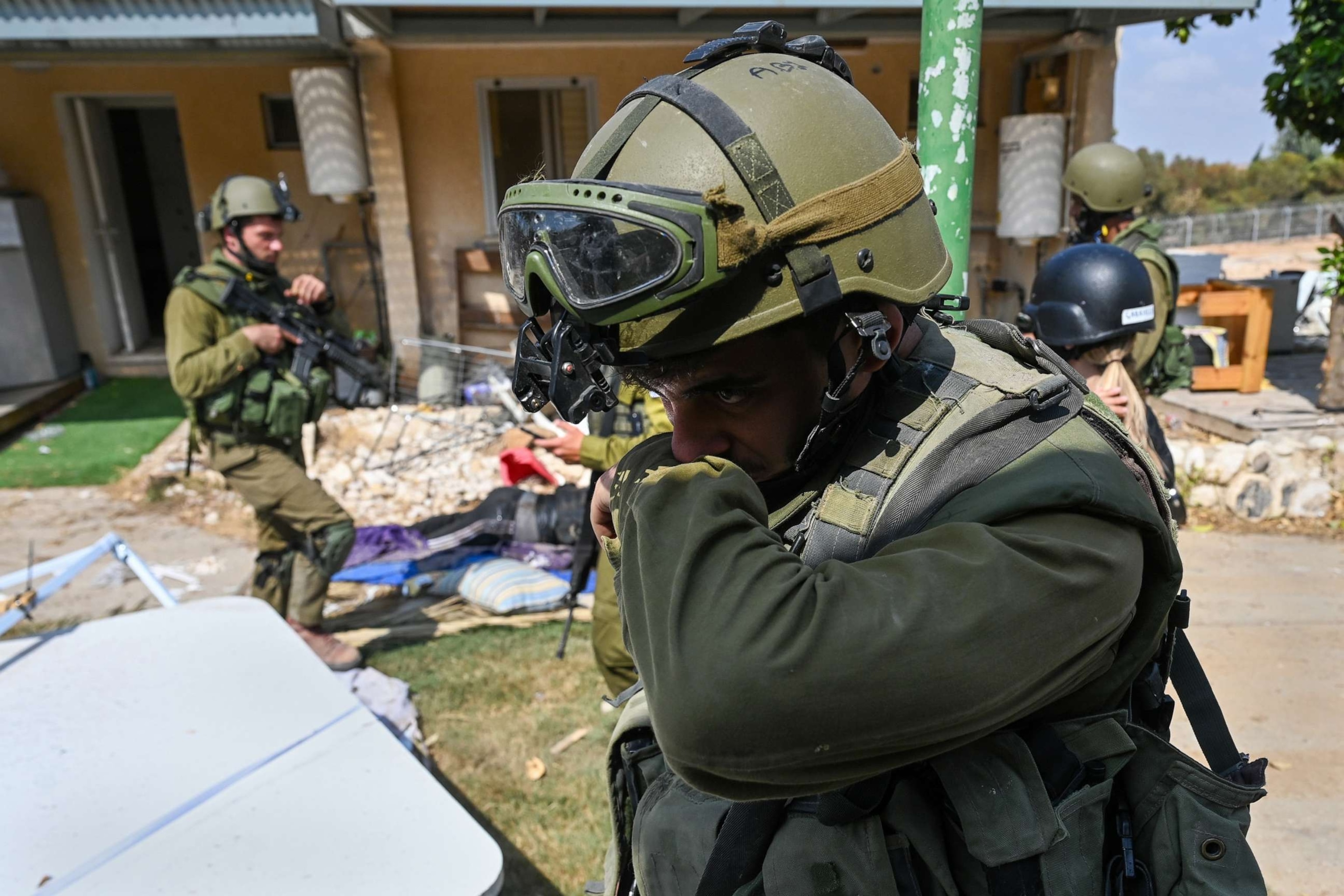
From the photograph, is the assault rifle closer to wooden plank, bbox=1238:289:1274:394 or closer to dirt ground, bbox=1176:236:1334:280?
wooden plank, bbox=1238:289:1274:394

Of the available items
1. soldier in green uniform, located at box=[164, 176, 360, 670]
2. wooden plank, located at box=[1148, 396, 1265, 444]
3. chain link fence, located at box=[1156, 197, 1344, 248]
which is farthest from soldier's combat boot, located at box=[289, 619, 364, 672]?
chain link fence, located at box=[1156, 197, 1344, 248]

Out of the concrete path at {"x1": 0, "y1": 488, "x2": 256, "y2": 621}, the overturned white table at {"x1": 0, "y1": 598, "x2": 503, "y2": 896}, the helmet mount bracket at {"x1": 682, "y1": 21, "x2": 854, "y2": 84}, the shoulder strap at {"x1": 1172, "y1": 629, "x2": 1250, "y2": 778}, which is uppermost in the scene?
the helmet mount bracket at {"x1": 682, "y1": 21, "x2": 854, "y2": 84}

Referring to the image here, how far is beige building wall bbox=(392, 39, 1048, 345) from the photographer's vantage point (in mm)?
8234

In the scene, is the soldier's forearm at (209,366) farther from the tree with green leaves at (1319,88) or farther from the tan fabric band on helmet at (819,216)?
the tree with green leaves at (1319,88)

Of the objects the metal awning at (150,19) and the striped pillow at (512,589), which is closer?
the striped pillow at (512,589)

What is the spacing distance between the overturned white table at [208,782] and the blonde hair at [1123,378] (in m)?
2.20

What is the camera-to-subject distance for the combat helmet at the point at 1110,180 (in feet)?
15.8

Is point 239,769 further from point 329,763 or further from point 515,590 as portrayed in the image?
point 515,590

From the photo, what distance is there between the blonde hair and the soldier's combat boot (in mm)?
3433

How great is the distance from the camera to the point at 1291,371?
8.91m

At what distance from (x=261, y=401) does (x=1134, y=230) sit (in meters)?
4.31

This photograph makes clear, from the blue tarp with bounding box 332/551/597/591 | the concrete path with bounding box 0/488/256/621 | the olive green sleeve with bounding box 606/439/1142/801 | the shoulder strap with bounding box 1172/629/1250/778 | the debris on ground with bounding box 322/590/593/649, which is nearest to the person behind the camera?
the olive green sleeve with bounding box 606/439/1142/801

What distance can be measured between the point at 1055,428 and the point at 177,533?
6.54m

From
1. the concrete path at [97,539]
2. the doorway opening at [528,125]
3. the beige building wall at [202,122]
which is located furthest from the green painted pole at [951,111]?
the beige building wall at [202,122]
